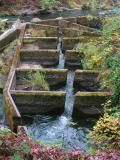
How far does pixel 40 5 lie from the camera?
109 ft

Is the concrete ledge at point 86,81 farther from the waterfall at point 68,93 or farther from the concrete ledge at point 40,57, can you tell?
the concrete ledge at point 40,57

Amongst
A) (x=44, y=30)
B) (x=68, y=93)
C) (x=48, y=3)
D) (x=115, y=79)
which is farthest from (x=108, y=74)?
(x=48, y=3)

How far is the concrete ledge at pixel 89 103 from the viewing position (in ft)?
40.6

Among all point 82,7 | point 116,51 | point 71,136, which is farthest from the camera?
point 82,7

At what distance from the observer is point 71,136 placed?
11289 mm

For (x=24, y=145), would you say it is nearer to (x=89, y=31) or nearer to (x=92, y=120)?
(x=92, y=120)

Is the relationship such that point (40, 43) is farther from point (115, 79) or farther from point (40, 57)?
point (115, 79)

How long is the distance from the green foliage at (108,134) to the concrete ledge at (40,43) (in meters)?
10.5

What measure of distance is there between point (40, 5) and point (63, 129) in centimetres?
2321

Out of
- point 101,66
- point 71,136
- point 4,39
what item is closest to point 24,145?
point 71,136

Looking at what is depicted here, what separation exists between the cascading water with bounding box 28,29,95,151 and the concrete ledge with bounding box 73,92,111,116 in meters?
0.30

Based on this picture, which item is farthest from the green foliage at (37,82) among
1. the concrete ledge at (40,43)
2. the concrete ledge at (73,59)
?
the concrete ledge at (40,43)

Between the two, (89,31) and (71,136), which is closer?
(71,136)

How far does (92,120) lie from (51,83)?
9.77ft
